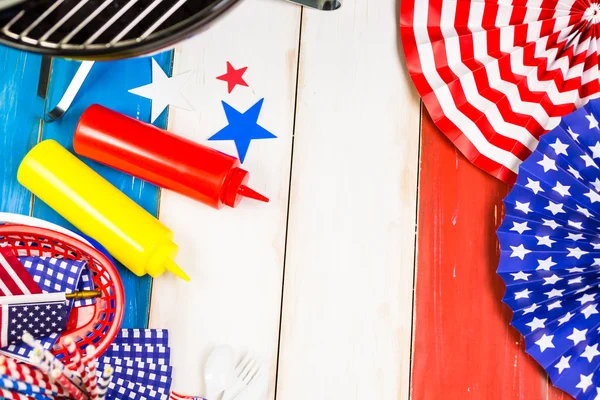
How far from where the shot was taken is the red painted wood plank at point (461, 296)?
1023 millimetres

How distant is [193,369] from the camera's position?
96 cm

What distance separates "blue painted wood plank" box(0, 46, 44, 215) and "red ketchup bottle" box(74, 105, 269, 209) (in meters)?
0.10

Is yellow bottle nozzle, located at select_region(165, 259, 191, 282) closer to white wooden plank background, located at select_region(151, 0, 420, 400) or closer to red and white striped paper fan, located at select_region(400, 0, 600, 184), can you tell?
white wooden plank background, located at select_region(151, 0, 420, 400)

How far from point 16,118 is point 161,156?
0.80 feet

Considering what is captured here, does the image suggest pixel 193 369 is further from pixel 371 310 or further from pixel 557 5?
pixel 557 5

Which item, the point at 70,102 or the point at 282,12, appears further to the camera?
the point at 282,12

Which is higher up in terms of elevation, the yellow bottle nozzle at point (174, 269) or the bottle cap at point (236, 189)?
the bottle cap at point (236, 189)

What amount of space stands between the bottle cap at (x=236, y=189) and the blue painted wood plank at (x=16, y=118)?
0.30m

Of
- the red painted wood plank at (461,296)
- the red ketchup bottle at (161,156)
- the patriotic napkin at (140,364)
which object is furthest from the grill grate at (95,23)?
the red painted wood plank at (461,296)

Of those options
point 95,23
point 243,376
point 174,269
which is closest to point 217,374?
point 243,376

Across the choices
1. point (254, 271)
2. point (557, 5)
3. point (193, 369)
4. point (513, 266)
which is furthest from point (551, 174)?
point (193, 369)

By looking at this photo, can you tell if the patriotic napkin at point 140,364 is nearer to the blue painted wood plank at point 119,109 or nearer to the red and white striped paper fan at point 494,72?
the blue painted wood plank at point 119,109

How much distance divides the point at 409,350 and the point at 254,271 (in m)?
0.27

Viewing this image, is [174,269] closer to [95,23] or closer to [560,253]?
[95,23]
